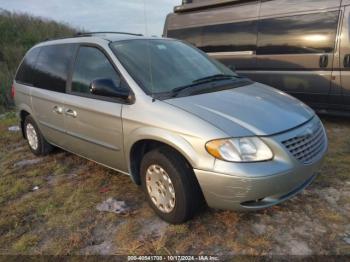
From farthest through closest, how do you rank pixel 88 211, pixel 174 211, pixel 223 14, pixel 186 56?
1. pixel 223 14
2. pixel 186 56
3. pixel 88 211
4. pixel 174 211

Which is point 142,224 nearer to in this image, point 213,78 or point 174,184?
point 174,184

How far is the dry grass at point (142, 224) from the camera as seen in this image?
2.83 m

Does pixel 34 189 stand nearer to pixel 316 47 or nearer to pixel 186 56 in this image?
pixel 186 56

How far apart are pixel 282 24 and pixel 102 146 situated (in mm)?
4103

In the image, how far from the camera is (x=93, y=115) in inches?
144

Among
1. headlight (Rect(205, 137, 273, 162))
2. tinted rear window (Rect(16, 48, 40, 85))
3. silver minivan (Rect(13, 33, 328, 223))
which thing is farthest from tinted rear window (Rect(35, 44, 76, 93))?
headlight (Rect(205, 137, 273, 162))

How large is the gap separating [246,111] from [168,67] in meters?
1.03

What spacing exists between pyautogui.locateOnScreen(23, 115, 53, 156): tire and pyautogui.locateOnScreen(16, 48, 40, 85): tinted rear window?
0.56 meters

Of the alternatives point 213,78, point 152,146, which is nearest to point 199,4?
point 213,78

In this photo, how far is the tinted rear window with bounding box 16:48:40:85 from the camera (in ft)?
16.5

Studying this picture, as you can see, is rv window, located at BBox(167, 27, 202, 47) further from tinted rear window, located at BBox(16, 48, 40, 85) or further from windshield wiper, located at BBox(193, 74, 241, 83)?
windshield wiper, located at BBox(193, 74, 241, 83)

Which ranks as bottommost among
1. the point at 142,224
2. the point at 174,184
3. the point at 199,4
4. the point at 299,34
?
the point at 142,224

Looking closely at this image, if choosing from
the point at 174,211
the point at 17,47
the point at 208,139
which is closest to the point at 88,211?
the point at 174,211

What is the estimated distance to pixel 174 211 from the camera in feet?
9.89
